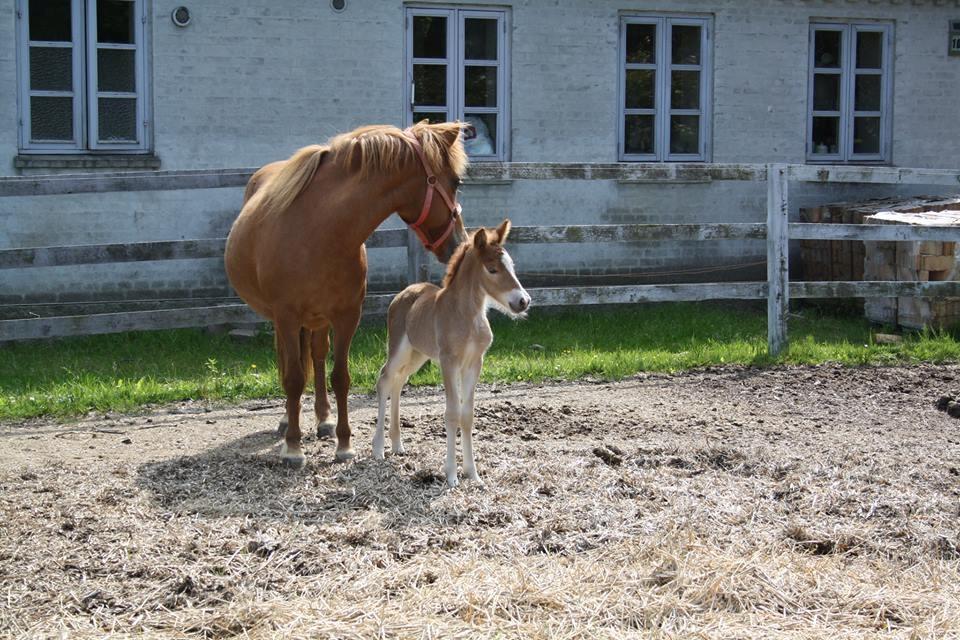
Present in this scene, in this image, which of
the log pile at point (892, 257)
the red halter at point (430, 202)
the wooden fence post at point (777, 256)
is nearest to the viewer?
the red halter at point (430, 202)

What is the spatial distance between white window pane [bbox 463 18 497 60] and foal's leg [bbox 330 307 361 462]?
743cm

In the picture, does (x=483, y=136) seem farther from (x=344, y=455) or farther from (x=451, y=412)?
(x=451, y=412)

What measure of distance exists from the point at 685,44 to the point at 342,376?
29.5 feet

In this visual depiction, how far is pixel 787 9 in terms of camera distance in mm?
13664

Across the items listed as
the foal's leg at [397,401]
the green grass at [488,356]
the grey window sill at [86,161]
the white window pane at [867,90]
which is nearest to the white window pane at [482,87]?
the green grass at [488,356]

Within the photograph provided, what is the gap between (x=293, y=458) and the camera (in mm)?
5840

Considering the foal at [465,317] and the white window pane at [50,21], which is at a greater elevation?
the white window pane at [50,21]

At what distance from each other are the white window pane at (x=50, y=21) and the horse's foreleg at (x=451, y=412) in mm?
7987

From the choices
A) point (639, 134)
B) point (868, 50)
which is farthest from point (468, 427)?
point (868, 50)

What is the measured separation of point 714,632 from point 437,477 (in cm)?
214

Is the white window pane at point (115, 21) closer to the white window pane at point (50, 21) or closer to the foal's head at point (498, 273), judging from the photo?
the white window pane at point (50, 21)

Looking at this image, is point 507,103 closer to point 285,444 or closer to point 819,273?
point 819,273

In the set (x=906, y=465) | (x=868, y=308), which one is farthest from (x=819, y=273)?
(x=906, y=465)

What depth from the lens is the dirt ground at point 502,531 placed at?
372 centimetres
